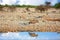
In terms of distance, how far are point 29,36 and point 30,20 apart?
0.18 meters

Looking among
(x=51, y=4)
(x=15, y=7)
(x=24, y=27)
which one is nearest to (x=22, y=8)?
(x=15, y=7)

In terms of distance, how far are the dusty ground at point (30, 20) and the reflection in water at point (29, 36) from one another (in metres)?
0.04

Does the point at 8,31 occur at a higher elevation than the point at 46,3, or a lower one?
lower

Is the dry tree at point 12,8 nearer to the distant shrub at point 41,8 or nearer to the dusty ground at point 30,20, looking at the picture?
the dusty ground at point 30,20

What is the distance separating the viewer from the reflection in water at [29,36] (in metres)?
1.59

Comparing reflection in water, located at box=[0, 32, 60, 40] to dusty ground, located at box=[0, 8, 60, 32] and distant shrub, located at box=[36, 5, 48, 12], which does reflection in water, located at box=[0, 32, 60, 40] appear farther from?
distant shrub, located at box=[36, 5, 48, 12]

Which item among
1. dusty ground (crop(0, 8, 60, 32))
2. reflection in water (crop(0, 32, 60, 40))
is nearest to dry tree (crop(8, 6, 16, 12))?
dusty ground (crop(0, 8, 60, 32))

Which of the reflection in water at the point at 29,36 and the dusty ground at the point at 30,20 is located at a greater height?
the dusty ground at the point at 30,20

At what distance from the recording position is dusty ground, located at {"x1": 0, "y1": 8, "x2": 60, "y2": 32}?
1609 mm

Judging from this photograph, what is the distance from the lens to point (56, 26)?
164 cm

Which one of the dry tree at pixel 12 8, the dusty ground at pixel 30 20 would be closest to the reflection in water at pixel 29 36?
the dusty ground at pixel 30 20

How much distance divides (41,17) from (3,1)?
476 mm

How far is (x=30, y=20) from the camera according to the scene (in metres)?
1.63

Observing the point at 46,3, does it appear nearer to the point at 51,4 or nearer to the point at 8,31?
the point at 51,4
